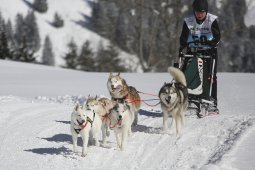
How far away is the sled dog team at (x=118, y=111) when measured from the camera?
6742 millimetres

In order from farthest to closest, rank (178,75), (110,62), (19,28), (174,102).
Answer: (19,28) < (110,62) < (178,75) < (174,102)

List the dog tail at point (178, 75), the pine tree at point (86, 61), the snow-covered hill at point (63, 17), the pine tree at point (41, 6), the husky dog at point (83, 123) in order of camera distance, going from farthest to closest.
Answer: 1. the pine tree at point (41, 6)
2. the snow-covered hill at point (63, 17)
3. the pine tree at point (86, 61)
4. the dog tail at point (178, 75)
5. the husky dog at point (83, 123)

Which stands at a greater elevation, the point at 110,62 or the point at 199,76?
the point at 199,76

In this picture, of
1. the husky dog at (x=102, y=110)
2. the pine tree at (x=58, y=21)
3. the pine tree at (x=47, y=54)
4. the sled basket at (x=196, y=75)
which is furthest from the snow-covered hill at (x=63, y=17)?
the husky dog at (x=102, y=110)

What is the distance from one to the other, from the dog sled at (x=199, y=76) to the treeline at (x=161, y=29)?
8.40 feet

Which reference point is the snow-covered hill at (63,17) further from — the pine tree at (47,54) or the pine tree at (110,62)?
the pine tree at (110,62)

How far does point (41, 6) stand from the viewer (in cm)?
8850

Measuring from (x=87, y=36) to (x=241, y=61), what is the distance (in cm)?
2943

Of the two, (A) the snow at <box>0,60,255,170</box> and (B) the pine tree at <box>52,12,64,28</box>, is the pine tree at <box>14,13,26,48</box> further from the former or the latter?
(A) the snow at <box>0,60,255,170</box>

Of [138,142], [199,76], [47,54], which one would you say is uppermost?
[47,54]

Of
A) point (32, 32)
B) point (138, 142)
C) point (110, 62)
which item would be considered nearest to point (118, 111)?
point (138, 142)

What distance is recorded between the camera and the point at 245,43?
69.9 meters

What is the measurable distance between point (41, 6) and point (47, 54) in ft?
49.9

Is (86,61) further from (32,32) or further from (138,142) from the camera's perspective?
(138,142)
